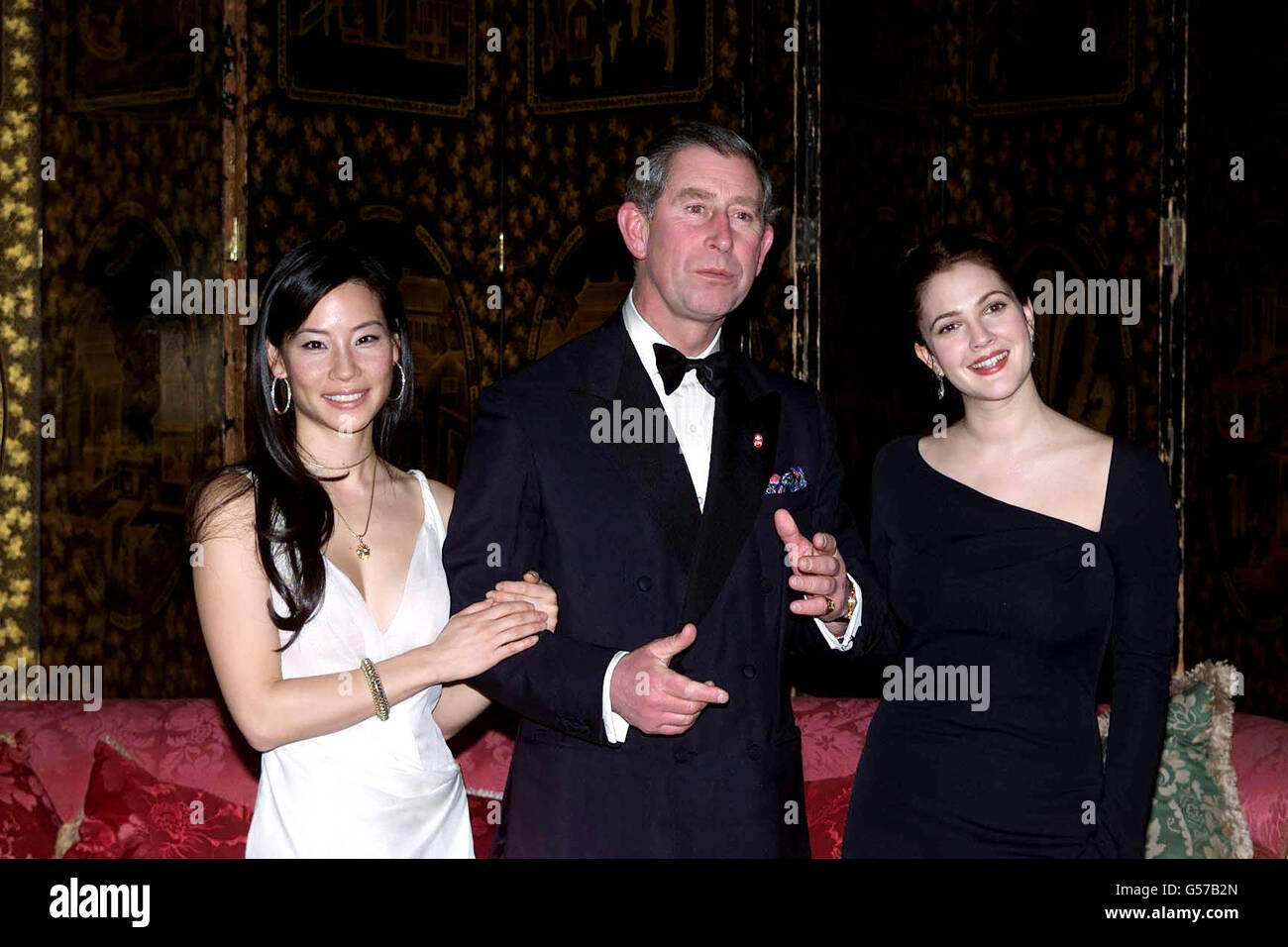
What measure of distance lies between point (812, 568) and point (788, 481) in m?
0.27

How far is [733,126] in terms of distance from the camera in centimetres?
509

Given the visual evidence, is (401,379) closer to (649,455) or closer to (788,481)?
(649,455)

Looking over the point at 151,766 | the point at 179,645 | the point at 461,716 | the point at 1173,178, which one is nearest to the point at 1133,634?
the point at 461,716

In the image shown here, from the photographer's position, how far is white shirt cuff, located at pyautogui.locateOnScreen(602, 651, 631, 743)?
96.5 inches

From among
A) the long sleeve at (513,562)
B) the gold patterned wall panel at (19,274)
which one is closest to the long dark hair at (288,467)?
the long sleeve at (513,562)

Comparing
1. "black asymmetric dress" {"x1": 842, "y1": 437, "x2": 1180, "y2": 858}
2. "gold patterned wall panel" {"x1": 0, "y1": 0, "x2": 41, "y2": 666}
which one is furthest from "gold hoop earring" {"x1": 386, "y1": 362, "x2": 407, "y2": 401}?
"gold patterned wall panel" {"x1": 0, "y1": 0, "x2": 41, "y2": 666}

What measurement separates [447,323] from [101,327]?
1.36m

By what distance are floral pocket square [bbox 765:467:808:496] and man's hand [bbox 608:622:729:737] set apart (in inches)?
16.2

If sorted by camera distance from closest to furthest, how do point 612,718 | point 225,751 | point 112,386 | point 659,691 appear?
point 659,691 → point 612,718 → point 225,751 → point 112,386

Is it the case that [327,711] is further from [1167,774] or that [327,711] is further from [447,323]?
[447,323]

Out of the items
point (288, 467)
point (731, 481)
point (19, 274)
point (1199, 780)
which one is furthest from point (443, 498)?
point (19, 274)

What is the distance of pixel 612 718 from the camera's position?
97.9 inches

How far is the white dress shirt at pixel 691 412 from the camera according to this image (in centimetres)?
270

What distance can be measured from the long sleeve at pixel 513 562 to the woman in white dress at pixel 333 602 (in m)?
0.05
